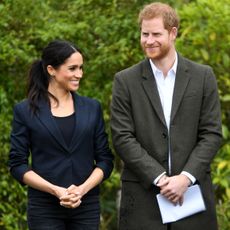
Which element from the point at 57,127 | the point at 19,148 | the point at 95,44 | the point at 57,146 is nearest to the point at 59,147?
the point at 57,146

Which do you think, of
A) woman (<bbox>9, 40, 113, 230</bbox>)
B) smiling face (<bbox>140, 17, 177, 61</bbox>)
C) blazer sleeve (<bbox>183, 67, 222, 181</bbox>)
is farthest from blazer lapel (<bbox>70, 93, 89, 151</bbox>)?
blazer sleeve (<bbox>183, 67, 222, 181</bbox>)

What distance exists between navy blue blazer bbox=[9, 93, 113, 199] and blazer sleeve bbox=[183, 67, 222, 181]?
60 cm

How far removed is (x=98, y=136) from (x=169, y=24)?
34.8 inches

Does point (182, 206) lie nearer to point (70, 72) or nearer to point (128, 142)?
point (128, 142)

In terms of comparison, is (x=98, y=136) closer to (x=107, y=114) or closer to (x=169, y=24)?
(x=169, y=24)

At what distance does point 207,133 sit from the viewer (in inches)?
241

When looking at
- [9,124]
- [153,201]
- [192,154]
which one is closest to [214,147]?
[192,154]

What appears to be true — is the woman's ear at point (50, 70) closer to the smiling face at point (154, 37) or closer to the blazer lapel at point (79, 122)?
the blazer lapel at point (79, 122)

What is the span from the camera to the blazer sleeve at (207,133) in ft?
19.8

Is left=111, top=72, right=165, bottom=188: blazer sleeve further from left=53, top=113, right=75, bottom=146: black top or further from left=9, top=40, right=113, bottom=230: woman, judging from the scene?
left=53, top=113, right=75, bottom=146: black top

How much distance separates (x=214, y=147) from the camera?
6109 mm

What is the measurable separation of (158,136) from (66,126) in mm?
611

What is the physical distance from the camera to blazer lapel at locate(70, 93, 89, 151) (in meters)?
6.02

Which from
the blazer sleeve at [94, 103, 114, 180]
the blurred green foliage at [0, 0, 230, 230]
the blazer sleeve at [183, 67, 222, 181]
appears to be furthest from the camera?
the blurred green foliage at [0, 0, 230, 230]
